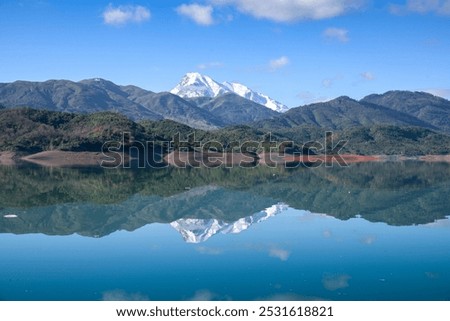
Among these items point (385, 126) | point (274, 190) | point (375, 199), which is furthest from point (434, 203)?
point (385, 126)

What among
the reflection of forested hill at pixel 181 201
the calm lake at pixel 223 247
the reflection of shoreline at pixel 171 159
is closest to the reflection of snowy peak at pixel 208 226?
the calm lake at pixel 223 247

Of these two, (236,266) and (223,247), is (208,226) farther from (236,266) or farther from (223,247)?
(236,266)

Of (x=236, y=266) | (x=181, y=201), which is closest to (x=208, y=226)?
(x=236, y=266)

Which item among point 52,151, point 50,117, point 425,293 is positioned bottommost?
point 425,293

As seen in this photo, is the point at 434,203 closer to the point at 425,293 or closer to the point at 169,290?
the point at 425,293

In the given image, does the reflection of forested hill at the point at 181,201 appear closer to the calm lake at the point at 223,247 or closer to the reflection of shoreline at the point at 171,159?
the calm lake at the point at 223,247
